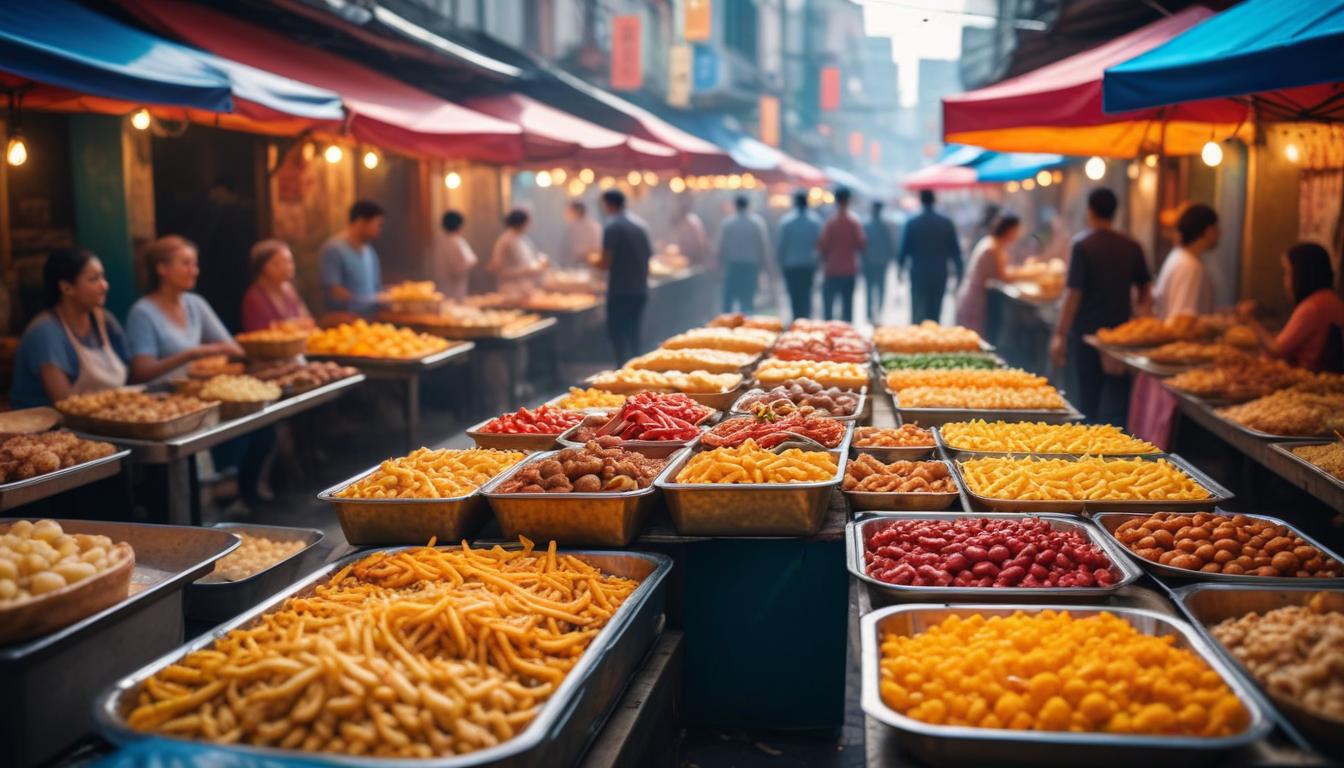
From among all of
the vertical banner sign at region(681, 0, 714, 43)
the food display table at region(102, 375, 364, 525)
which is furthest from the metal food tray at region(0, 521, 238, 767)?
the vertical banner sign at region(681, 0, 714, 43)

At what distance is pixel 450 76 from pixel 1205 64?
11114 millimetres

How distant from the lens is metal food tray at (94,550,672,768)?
96.0 inches

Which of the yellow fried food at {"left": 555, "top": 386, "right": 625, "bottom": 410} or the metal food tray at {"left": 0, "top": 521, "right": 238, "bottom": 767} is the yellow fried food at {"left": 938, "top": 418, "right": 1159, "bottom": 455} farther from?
the metal food tray at {"left": 0, "top": 521, "right": 238, "bottom": 767}

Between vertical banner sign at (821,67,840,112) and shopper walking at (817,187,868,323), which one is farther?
vertical banner sign at (821,67,840,112)

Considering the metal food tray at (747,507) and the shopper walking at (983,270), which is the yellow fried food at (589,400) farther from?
the shopper walking at (983,270)

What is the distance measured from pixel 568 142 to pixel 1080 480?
8.23 meters

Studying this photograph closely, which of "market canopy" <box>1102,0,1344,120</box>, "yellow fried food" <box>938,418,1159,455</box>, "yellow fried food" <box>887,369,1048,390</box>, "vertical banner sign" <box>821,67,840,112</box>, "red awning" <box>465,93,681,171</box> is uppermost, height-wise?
"vertical banner sign" <box>821,67,840,112</box>

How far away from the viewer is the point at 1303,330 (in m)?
7.21

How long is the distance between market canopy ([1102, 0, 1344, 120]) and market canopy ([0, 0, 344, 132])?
4912 millimetres

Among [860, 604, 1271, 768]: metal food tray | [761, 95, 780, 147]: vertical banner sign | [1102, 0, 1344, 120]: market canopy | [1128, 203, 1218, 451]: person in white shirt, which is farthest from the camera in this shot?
[761, 95, 780, 147]: vertical banner sign

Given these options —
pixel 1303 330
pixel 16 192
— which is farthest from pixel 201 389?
pixel 1303 330

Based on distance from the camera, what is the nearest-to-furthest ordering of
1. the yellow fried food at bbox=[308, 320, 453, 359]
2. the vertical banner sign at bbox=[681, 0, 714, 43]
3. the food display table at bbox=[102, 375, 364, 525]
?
1. the food display table at bbox=[102, 375, 364, 525]
2. the yellow fried food at bbox=[308, 320, 453, 359]
3. the vertical banner sign at bbox=[681, 0, 714, 43]

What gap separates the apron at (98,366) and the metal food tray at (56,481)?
1.25m

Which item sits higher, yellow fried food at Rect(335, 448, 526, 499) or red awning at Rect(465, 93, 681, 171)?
red awning at Rect(465, 93, 681, 171)
